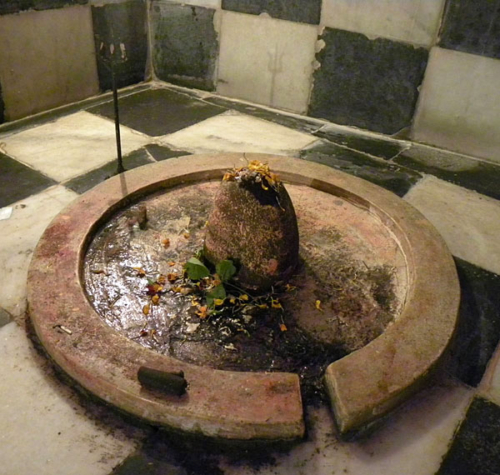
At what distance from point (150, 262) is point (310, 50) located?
2.72 meters

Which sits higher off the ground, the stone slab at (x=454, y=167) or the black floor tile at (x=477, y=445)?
the stone slab at (x=454, y=167)

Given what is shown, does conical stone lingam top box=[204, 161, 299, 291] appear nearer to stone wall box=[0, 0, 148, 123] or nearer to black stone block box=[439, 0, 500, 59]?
black stone block box=[439, 0, 500, 59]

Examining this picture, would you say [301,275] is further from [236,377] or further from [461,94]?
[461,94]

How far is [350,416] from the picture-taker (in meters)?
1.76

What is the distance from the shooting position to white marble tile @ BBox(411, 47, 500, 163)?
3629 mm

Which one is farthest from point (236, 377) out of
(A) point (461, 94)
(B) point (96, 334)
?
(A) point (461, 94)

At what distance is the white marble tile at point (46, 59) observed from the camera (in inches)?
159

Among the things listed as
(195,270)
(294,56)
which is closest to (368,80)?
(294,56)

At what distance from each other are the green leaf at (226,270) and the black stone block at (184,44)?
3.18m

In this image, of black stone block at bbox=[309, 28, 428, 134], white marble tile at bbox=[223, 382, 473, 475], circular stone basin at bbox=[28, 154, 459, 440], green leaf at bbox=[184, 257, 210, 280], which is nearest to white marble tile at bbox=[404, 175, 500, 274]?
circular stone basin at bbox=[28, 154, 459, 440]

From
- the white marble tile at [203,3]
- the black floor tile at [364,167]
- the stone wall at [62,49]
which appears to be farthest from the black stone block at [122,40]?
the black floor tile at [364,167]

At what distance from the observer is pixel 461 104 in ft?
12.4

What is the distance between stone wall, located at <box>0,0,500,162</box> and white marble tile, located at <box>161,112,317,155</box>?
0.50 metres

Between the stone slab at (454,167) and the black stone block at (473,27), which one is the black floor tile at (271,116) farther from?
the black stone block at (473,27)
